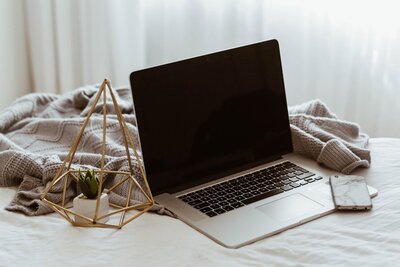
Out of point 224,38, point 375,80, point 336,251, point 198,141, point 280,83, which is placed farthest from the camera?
point 224,38

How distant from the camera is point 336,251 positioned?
123 cm

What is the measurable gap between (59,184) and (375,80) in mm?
1587

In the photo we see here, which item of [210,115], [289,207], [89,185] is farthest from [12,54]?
[289,207]

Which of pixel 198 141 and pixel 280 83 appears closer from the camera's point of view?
pixel 198 141

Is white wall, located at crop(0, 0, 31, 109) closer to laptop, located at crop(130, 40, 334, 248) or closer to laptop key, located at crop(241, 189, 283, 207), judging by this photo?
laptop, located at crop(130, 40, 334, 248)

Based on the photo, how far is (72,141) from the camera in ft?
5.57

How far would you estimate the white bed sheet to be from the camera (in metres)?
1.20

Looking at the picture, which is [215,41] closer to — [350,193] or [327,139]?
[327,139]

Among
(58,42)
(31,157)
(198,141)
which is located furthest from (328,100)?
(31,157)

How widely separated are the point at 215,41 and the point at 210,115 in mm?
1365

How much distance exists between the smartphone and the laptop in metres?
0.02

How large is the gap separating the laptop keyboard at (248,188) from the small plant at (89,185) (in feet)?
0.65

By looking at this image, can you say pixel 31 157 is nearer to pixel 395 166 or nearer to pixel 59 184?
pixel 59 184

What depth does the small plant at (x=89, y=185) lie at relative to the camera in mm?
1328
